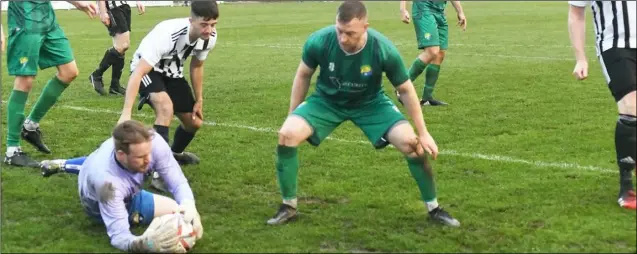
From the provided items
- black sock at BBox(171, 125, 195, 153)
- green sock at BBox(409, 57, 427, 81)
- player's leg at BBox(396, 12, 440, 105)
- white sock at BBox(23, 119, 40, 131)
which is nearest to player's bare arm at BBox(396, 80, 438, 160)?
black sock at BBox(171, 125, 195, 153)

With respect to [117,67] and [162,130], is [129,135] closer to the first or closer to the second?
[162,130]

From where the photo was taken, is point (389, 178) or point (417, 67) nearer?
point (389, 178)

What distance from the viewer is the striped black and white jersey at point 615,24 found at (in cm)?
589

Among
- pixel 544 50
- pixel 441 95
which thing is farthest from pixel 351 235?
pixel 544 50

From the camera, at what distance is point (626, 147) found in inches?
237

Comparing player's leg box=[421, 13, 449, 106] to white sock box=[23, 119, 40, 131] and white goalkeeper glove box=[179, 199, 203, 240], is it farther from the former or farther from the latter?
white goalkeeper glove box=[179, 199, 203, 240]

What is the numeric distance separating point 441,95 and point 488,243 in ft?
21.9

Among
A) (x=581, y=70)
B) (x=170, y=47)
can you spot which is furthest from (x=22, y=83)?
(x=581, y=70)

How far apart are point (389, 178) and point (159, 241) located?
2538 millimetres

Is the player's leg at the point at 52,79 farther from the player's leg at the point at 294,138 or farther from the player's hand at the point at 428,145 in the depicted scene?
the player's hand at the point at 428,145

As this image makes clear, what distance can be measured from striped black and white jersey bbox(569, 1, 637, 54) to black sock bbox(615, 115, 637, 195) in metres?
0.53

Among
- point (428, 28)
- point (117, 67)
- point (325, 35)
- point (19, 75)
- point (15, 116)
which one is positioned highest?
point (325, 35)

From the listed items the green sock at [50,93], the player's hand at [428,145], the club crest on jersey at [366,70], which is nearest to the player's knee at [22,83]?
the green sock at [50,93]

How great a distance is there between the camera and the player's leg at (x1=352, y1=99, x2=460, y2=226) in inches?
229
